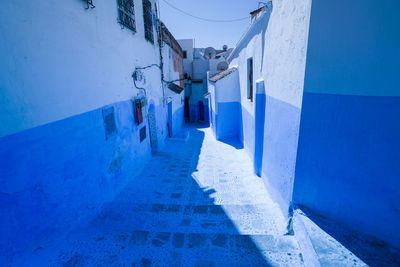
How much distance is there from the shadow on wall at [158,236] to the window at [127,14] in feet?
15.2

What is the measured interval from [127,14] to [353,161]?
6.48 meters

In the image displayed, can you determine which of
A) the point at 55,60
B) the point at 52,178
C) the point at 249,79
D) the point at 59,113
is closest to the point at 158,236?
the point at 52,178

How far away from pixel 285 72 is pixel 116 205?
4584mm

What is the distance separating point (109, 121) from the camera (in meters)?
4.54

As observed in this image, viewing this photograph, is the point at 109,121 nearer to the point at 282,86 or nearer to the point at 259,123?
the point at 282,86

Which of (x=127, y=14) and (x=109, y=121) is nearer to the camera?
(x=109, y=121)

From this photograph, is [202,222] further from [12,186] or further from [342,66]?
[342,66]

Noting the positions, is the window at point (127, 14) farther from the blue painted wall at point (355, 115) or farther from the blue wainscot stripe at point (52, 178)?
the blue painted wall at point (355, 115)

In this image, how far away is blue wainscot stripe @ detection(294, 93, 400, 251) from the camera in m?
2.56

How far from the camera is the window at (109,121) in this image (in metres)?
4.32

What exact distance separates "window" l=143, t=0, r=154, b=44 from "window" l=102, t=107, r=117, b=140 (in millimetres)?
4104

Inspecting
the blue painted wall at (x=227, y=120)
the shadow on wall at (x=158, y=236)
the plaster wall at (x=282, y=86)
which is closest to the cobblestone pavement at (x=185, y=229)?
the shadow on wall at (x=158, y=236)

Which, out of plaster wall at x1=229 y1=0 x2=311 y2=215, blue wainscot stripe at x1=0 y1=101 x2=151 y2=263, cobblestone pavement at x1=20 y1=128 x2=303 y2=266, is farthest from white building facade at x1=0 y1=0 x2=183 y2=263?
plaster wall at x1=229 y1=0 x2=311 y2=215

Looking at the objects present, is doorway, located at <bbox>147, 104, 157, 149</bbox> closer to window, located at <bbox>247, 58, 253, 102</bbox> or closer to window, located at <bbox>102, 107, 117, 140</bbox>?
window, located at <bbox>102, 107, 117, 140</bbox>
